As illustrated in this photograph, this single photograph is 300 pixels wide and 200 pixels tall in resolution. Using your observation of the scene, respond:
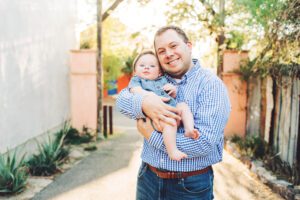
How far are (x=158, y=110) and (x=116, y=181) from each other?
13.7 feet

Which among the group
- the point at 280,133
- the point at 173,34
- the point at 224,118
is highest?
the point at 173,34

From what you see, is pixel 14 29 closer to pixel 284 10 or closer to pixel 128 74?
pixel 284 10

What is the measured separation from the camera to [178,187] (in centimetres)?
236

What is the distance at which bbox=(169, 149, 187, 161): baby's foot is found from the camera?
2.21 meters

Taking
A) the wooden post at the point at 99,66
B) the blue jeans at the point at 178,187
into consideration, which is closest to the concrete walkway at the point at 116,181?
the wooden post at the point at 99,66

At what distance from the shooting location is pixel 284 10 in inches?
208

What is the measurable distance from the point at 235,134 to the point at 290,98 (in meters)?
2.76

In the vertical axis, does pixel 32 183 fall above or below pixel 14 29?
below

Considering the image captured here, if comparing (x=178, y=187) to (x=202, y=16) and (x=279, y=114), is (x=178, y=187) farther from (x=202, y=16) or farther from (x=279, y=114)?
(x=202, y=16)

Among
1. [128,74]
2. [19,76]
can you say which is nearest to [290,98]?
[19,76]

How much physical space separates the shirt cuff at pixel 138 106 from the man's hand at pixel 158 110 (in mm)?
23

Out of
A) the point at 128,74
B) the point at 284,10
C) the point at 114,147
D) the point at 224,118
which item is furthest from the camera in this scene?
the point at 128,74

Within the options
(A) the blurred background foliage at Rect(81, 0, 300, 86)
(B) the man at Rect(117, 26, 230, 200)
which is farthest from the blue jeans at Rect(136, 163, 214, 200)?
(A) the blurred background foliage at Rect(81, 0, 300, 86)

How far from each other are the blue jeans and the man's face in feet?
2.05
